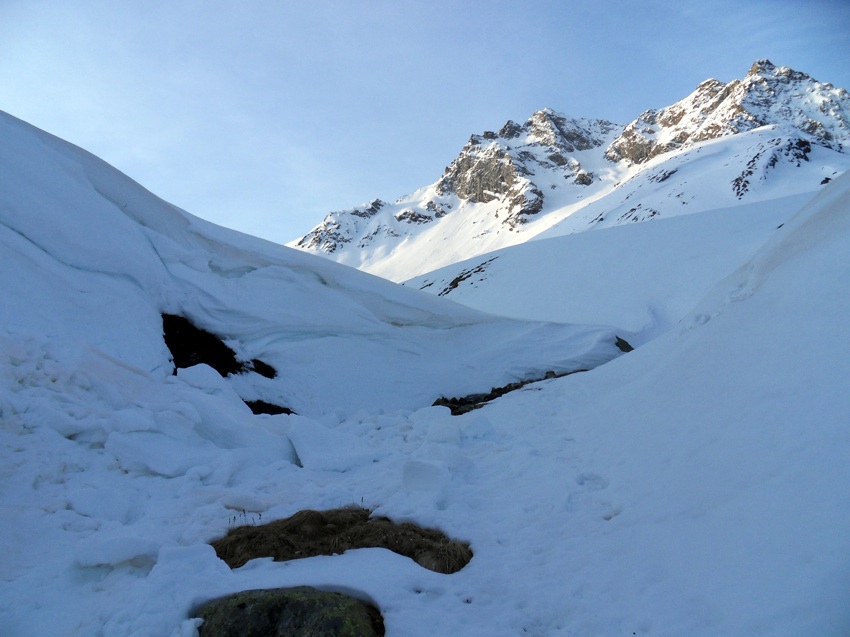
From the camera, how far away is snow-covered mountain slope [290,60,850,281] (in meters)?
55.6

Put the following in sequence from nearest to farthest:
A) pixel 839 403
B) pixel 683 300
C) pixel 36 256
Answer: pixel 839 403 → pixel 36 256 → pixel 683 300

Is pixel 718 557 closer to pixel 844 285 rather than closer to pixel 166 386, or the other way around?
pixel 844 285

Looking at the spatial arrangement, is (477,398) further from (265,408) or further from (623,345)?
(623,345)

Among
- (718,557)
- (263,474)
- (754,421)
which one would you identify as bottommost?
(263,474)

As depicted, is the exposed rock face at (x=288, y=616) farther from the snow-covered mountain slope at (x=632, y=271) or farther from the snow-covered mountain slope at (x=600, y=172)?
the snow-covered mountain slope at (x=600, y=172)

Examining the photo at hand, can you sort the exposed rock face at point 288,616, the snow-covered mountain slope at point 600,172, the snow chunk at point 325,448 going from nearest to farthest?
1. the exposed rock face at point 288,616
2. the snow chunk at point 325,448
3. the snow-covered mountain slope at point 600,172

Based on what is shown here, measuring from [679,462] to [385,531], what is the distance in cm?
300

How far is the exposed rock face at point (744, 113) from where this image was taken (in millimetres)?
103062

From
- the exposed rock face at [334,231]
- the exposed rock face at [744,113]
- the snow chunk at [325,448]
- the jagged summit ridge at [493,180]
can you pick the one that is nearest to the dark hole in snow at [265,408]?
the snow chunk at [325,448]

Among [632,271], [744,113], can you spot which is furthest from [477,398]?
[744,113]

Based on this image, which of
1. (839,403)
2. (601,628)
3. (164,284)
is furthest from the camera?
(164,284)

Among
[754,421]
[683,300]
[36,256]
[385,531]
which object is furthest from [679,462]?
[683,300]

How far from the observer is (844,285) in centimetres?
524

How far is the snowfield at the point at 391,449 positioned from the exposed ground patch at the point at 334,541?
0.56ft
